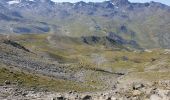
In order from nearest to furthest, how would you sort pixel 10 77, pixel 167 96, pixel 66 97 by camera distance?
pixel 167 96 < pixel 66 97 < pixel 10 77

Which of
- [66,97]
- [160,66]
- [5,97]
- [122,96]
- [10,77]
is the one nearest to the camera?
[122,96]

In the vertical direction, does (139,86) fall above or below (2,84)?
above

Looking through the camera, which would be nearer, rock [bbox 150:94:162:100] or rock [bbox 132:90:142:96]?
rock [bbox 150:94:162:100]

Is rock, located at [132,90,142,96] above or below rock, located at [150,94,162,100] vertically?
below

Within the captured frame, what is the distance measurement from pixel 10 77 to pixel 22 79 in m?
1.57

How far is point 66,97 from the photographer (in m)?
27.0

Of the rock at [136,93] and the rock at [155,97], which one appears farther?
the rock at [136,93]

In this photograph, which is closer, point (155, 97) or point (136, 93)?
point (155, 97)

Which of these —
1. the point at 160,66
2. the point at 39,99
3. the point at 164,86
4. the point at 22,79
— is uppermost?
the point at 164,86

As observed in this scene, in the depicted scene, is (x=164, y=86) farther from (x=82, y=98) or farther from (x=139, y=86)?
(x=82, y=98)

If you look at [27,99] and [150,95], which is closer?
[150,95]

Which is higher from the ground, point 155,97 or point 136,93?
point 155,97

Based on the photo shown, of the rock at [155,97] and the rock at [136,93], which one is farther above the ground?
the rock at [155,97]

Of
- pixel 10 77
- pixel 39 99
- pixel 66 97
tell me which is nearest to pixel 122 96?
pixel 66 97
